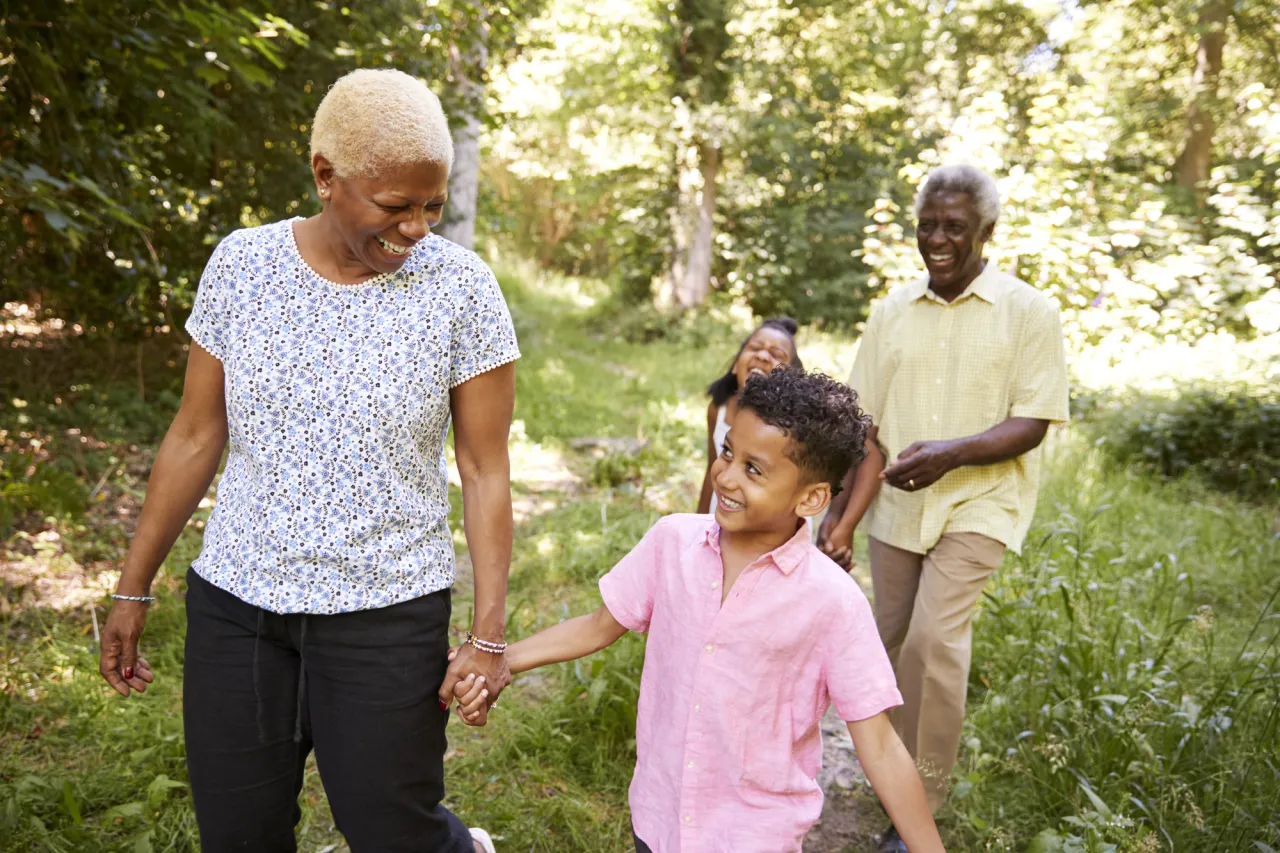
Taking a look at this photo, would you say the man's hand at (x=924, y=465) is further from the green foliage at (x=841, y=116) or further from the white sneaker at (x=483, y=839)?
the green foliage at (x=841, y=116)

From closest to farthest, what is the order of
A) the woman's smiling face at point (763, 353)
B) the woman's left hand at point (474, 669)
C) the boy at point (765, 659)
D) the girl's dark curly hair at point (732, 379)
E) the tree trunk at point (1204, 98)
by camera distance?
1. the boy at point (765, 659)
2. the woman's left hand at point (474, 669)
3. the woman's smiling face at point (763, 353)
4. the girl's dark curly hair at point (732, 379)
5. the tree trunk at point (1204, 98)

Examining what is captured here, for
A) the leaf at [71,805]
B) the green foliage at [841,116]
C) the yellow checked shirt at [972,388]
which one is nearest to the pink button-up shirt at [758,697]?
the yellow checked shirt at [972,388]

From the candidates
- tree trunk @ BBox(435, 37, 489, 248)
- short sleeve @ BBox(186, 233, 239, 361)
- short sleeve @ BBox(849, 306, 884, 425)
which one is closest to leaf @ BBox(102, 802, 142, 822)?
short sleeve @ BBox(186, 233, 239, 361)

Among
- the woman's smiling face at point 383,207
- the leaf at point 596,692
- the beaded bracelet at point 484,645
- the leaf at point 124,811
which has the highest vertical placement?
the woman's smiling face at point 383,207

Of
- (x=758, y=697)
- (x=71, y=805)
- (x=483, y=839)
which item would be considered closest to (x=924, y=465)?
(x=758, y=697)

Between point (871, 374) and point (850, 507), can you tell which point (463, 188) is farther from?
point (850, 507)

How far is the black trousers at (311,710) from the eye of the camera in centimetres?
196

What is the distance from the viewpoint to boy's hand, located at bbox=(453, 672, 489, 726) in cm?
204

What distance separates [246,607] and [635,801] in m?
0.90

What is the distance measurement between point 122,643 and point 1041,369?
8.81 feet

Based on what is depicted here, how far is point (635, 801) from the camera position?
6.53 ft

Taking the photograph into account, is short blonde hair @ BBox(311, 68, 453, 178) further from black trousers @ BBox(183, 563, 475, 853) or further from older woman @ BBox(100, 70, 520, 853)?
black trousers @ BBox(183, 563, 475, 853)

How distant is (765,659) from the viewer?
188 centimetres

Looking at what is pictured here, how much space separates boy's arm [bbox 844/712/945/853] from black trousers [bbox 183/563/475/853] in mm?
921
